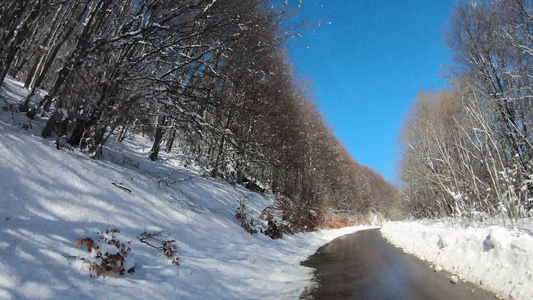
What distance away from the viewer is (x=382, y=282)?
576 centimetres

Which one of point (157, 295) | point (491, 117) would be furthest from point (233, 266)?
point (491, 117)

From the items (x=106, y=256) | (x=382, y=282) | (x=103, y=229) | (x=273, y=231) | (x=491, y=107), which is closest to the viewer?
(x=106, y=256)

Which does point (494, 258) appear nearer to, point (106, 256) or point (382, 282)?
point (382, 282)

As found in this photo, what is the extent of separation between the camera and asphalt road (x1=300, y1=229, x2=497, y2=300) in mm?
4809

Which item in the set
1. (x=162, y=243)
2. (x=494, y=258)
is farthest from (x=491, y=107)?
(x=162, y=243)

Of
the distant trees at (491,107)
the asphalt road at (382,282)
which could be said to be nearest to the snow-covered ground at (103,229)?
the asphalt road at (382,282)

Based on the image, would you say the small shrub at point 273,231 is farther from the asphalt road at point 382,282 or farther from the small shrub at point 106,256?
the small shrub at point 106,256

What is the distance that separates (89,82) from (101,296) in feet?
15.2

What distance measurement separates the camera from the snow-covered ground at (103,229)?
360 cm

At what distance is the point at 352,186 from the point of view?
135ft

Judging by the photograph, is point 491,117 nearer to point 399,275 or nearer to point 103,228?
point 399,275

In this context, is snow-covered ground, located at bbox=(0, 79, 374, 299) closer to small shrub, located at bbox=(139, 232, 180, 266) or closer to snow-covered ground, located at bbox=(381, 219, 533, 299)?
small shrub, located at bbox=(139, 232, 180, 266)

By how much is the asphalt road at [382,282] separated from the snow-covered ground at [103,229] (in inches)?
17.9

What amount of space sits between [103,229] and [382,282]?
5.13m
